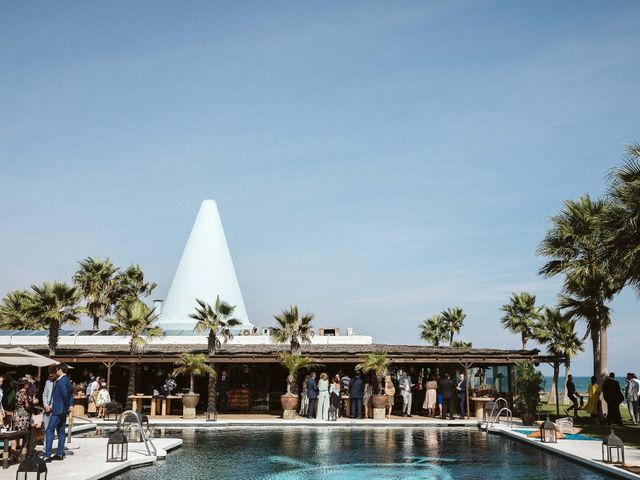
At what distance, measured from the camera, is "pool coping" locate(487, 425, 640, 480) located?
383 inches

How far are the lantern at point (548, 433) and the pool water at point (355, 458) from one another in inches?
24.8

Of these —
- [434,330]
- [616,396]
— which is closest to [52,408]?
[616,396]

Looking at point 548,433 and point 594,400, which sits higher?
point 594,400

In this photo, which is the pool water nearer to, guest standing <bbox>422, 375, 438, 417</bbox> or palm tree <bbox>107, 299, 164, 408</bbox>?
guest standing <bbox>422, 375, 438, 417</bbox>

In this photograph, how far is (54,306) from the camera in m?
24.0

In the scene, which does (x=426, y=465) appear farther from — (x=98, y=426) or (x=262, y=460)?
(x=98, y=426)

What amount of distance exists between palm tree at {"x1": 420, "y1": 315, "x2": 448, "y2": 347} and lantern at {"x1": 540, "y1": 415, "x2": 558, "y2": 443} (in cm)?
3447

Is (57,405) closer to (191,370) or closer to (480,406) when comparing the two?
(191,370)

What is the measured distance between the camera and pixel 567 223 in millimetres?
22578

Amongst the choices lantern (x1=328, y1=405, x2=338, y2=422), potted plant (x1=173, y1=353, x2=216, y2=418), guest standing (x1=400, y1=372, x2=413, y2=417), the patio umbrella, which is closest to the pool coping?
lantern (x1=328, y1=405, x2=338, y2=422)

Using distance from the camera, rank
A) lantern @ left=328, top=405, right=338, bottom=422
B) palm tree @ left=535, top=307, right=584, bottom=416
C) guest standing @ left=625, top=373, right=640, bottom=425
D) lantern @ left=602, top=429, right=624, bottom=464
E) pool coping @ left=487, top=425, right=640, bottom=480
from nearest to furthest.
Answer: pool coping @ left=487, top=425, right=640, bottom=480 < lantern @ left=602, top=429, right=624, bottom=464 < guest standing @ left=625, top=373, right=640, bottom=425 < lantern @ left=328, top=405, right=338, bottom=422 < palm tree @ left=535, top=307, right=584, bottom=416

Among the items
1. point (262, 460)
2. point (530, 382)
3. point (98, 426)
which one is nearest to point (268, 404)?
point (98, 426)

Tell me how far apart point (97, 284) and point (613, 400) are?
28.6m

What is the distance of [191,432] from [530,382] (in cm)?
1028
